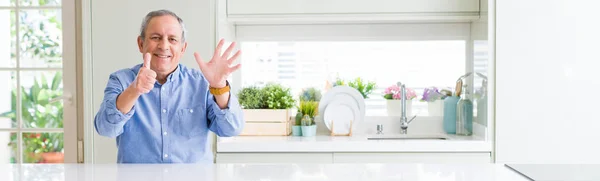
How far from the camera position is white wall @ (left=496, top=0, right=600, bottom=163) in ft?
9.47

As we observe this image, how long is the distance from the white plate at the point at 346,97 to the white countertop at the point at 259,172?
1.63m

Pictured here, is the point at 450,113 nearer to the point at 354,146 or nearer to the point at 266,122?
the point at 354,146

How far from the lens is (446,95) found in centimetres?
353

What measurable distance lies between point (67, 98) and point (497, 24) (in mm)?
2094

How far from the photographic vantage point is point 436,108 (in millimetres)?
3555

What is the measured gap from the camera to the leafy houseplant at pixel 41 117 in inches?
134

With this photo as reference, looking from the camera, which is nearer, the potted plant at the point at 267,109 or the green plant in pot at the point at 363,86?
the potted plant at the point at 267,109

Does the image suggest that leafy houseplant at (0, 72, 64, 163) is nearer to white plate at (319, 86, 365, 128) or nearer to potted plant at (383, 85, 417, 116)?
white plate at (319, 86, 365, 128)

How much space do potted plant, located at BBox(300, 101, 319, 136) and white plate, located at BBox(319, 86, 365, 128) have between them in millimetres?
45

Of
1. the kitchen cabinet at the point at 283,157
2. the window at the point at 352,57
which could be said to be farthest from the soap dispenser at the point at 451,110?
the kitchen cabinet at the point at 283,157

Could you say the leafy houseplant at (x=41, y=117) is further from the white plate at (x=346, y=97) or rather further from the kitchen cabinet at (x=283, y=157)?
the white plate at (x=346, y=97)

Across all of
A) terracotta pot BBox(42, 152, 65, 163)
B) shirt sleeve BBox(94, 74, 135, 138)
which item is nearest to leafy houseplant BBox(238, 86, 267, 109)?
terracotta pot BBox(42, 152, 65, 163)

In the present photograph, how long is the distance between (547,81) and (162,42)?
1805 mm

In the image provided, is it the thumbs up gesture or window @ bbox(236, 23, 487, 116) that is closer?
the thumbs up gesture
